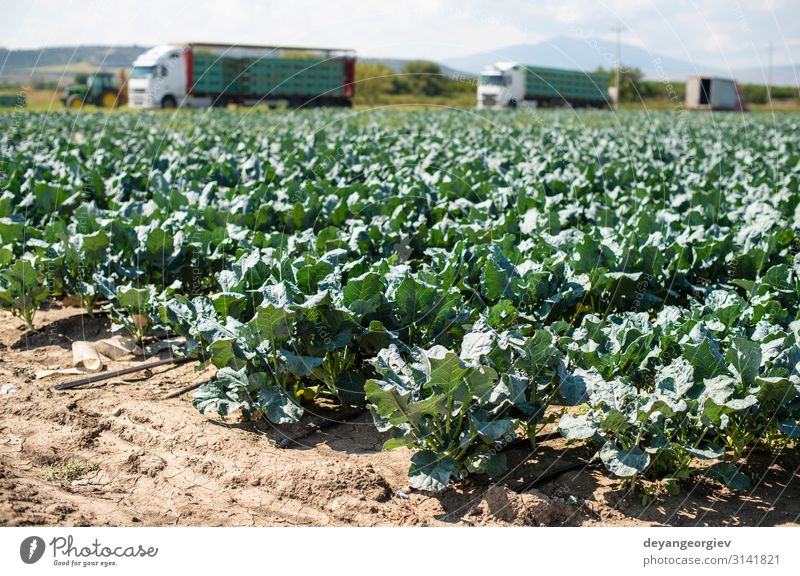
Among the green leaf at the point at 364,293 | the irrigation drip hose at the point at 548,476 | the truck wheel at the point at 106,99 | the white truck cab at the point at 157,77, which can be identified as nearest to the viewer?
the irrigation drip hose at the point at 548,476

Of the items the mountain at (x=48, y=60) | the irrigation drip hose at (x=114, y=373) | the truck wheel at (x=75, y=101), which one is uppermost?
the truck wheel at (x=75, y=101)

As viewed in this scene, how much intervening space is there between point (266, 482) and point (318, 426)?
2.50 feet

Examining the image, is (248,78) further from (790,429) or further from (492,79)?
(790,429)

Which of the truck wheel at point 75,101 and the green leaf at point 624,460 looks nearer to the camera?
the green leaf at point 624,460

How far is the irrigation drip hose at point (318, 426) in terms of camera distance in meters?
4.75

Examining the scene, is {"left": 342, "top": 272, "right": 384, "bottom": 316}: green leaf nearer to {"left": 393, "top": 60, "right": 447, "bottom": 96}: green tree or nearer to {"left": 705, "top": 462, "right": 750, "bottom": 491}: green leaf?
{"left": 705, "top": 462, "right": 750, "bottom": 491}: green leaf

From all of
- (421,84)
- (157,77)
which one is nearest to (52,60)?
(157,77)

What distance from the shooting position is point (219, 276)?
227 inches

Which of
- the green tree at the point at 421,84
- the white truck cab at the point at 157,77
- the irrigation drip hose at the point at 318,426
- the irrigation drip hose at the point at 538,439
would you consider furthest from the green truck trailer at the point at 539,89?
the irrigation drip hose at the point at 538,439

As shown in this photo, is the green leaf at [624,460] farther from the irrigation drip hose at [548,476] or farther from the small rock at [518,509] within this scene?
the irrigation drip hose at [548,476]

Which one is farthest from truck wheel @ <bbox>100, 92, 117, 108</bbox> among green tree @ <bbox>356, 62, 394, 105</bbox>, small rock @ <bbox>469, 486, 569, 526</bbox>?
small rock @ <bbox>469, 486, 569, 526</bbox>

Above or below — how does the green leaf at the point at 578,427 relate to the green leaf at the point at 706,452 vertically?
above

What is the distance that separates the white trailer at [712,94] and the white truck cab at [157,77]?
31354 millimetres
